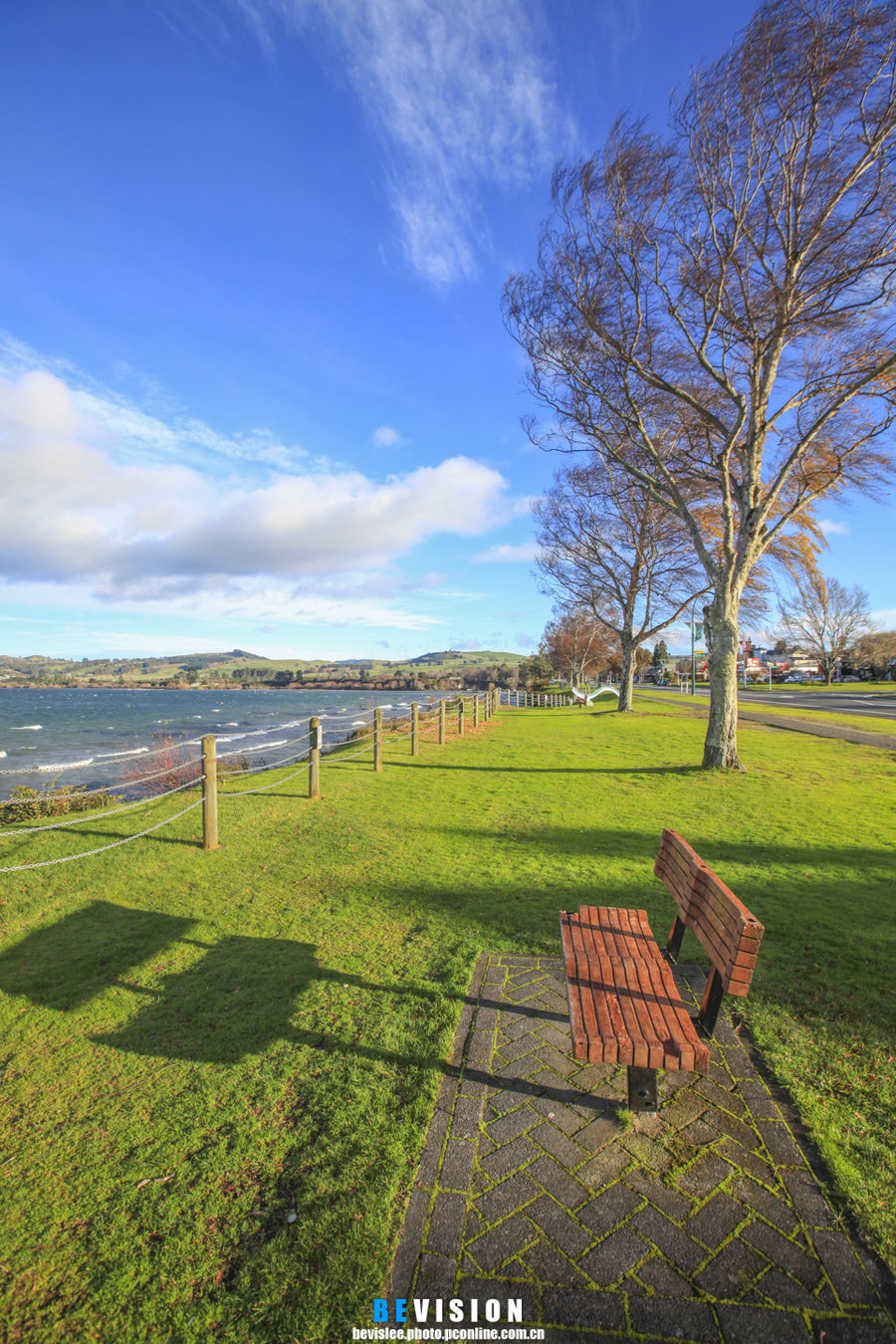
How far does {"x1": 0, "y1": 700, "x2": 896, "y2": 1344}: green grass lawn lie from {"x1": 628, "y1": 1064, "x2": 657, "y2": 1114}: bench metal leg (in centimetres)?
72

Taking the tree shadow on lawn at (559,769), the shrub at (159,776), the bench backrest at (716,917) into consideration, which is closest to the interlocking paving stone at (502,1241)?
the bench backrest at (716,917)

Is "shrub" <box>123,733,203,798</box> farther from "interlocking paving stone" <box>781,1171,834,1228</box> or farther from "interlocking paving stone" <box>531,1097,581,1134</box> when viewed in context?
"interlocking paving stone" <box>781,1171,834,1228</box>

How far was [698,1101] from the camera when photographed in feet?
9.35

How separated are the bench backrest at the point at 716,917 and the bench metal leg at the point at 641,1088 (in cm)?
53

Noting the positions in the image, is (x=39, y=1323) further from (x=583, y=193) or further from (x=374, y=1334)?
(x=583, y=193)

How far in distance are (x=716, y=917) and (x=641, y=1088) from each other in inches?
35.1

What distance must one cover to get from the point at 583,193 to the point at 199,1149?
14375mm

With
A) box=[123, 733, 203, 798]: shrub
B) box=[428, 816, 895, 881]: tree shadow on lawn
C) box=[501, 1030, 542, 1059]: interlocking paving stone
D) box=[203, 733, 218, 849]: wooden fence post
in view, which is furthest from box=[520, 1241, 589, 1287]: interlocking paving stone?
box=[123, 733, 203, 798]: shrub

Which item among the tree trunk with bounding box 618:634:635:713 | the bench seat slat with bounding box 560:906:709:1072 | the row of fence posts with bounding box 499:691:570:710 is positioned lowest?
the row of fence posts with bounding box 499:691:570:710

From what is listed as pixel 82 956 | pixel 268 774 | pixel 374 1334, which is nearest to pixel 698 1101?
pixel 374 1334

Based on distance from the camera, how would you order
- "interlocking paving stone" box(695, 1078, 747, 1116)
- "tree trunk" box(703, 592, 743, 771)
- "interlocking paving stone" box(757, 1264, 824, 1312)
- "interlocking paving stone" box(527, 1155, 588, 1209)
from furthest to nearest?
"tree trunk" box(703, 592, 743, 771)
"interlocking paving stone" box(695, 1078, 747, 1116)
"interlocking paving stone" box(527, 1155, 588, 1209)
"interlocking paving stone" box(757, 1264, 824, 1312)

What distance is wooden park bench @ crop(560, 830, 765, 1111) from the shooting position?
254 cm

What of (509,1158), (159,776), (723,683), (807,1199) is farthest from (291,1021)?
(159,776)

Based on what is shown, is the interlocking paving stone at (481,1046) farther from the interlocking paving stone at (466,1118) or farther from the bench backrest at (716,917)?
the bench backrest at (716,917)
